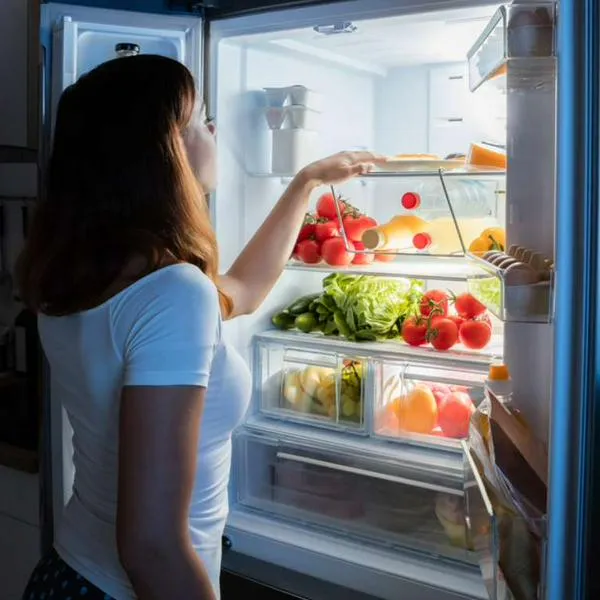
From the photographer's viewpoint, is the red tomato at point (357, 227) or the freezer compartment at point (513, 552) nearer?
the freezer compartment at point (513, 552)

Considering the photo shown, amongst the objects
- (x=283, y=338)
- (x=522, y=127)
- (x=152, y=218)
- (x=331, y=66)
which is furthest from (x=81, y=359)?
(x=331, y=66)

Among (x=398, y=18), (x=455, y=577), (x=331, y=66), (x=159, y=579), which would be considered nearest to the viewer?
(x=159, y=579)

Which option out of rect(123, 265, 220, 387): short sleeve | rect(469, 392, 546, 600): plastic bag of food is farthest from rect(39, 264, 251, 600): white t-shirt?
rect(469, 392, 546, 600): plastic bag of food

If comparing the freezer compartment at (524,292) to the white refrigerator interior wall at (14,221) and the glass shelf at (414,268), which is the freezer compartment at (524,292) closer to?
the glass shelf at (414,268)

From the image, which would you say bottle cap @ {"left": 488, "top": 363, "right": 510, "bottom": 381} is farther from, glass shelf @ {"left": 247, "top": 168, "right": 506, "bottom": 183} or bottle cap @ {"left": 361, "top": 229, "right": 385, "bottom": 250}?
bottle cap @ {"left": 361, "top": 229, "right": 385, "bottom": 250}

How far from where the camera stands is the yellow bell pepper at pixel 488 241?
1440 millimetres

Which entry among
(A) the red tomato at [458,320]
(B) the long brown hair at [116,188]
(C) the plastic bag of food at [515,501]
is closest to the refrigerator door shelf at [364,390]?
(A) the red tomato at [458,320]

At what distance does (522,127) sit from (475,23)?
0.49m

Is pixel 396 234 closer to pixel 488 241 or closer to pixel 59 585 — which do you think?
pixel 488 241

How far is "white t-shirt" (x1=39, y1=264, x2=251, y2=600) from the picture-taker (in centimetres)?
92

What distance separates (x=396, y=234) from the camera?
1733mm

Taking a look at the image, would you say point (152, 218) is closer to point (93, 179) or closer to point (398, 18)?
point (93, 179)

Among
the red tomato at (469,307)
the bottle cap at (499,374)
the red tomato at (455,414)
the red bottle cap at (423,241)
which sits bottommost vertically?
the red tomato at (455,414)

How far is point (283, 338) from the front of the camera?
1.89 meters
